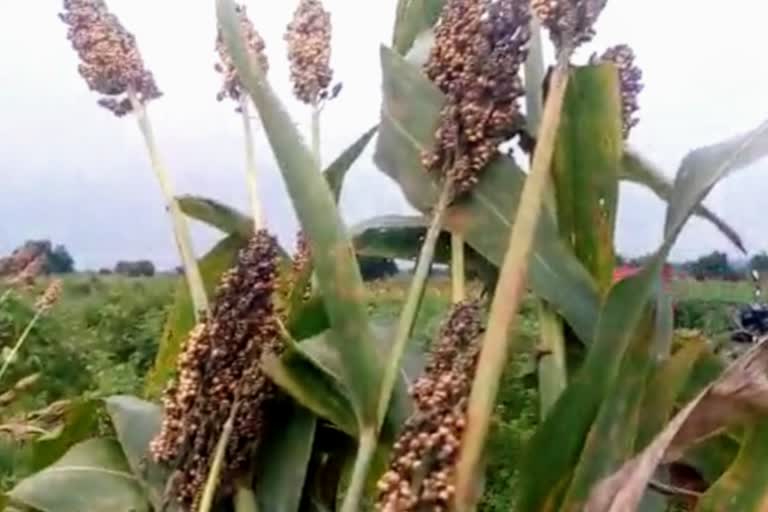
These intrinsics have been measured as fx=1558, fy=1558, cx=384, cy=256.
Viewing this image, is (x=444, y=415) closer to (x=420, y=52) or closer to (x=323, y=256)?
(x=323, y=256)

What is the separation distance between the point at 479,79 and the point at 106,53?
165 mm

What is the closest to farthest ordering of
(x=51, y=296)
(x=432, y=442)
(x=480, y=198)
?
1. (x=432, y=442)
2. (x=480, y=198)
3. (x=51, y=296)

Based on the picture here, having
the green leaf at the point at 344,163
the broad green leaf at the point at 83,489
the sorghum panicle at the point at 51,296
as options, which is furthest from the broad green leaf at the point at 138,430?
the sorghum panicle at the point at 51,296

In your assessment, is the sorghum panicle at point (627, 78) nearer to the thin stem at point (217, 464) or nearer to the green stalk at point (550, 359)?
the green stalk at point (550, 359)

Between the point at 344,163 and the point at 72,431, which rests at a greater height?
the point at 344,163

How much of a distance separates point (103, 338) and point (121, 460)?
468 cm

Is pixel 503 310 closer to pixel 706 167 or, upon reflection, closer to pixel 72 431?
pixel 706 167

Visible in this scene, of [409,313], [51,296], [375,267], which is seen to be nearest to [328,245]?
[409,313]

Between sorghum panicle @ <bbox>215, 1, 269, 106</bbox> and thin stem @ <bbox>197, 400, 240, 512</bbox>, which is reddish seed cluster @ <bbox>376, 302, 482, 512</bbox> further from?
sorghum panicle @ <bbox>215, 1, 269, 106</bbox>

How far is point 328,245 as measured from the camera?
1.65 feet

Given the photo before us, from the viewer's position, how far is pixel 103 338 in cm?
520

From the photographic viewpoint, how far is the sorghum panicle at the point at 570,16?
47cm

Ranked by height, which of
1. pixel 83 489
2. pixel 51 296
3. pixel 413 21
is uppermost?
pixel 413 21

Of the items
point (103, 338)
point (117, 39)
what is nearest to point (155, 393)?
point (117, 39)
